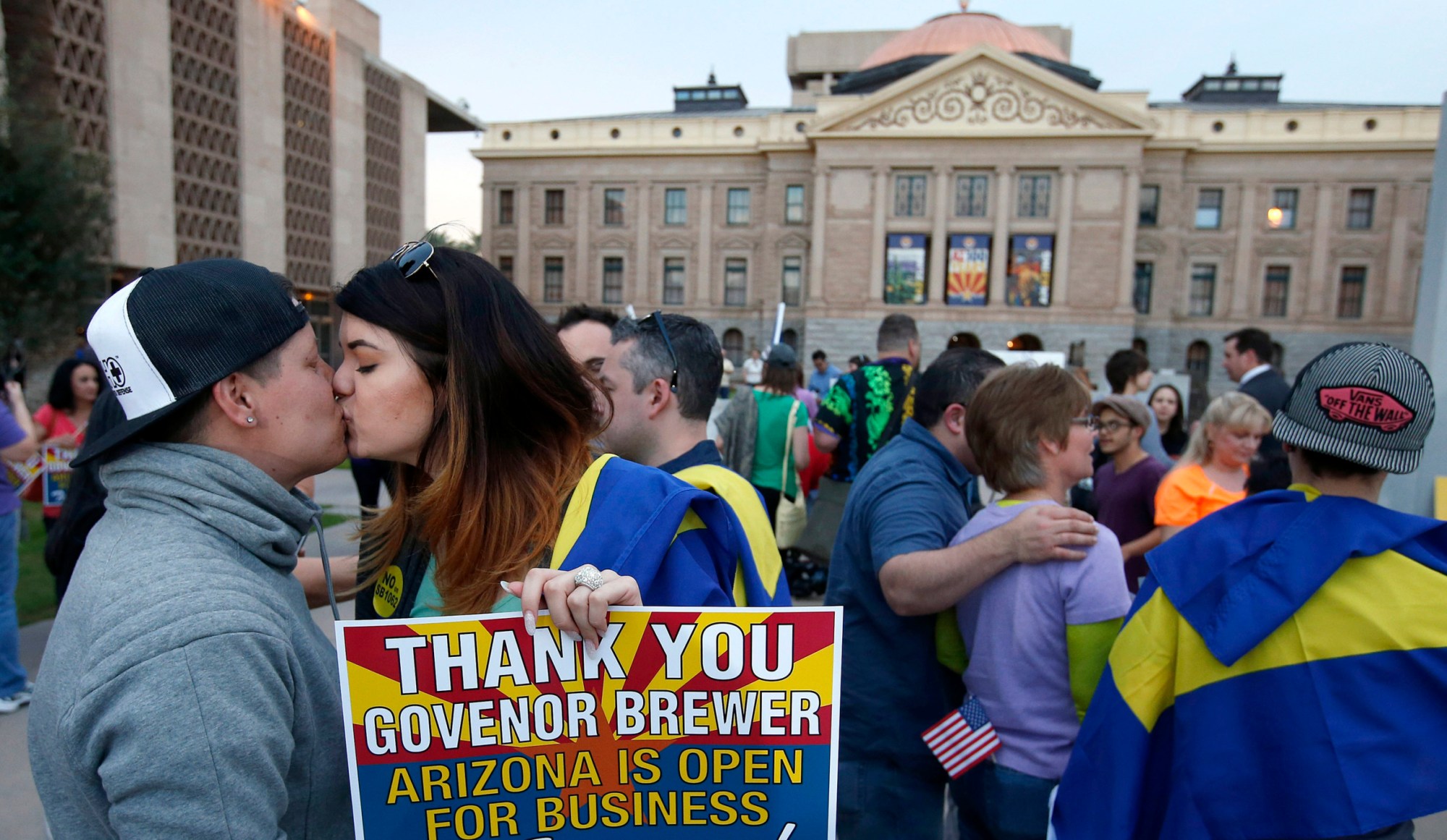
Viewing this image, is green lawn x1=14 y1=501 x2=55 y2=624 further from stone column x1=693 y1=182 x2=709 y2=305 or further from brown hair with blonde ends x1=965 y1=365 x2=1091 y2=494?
stone column x1=693 y1=182 x2=709 y2=305

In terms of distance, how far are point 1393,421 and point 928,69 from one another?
3762cm

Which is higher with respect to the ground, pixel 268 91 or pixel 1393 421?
pixel 268 91

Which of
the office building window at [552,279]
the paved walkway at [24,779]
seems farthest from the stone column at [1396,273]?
the paved walkway at [24,779]

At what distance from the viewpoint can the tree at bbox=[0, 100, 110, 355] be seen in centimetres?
1512

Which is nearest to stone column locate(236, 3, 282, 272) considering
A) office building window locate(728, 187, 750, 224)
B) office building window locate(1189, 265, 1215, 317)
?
office building window locate(728, 187, 750, 224)

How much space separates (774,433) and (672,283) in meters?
36.4

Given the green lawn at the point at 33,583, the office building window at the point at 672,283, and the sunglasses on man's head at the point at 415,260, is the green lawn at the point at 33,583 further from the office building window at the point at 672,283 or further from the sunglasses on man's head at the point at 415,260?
A: the office building window at the point at 672,283

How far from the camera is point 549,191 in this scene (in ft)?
140

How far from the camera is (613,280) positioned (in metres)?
42.7

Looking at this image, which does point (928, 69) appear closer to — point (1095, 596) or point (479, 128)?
point (479, 128)

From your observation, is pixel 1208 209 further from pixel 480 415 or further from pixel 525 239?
pixel 480 415

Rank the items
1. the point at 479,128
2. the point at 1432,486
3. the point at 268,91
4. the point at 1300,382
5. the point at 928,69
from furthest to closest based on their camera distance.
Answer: the point at 479,128 → the point at 928,69 → the point at 268,91 → the point at 1432,486 → the point at 1300,382

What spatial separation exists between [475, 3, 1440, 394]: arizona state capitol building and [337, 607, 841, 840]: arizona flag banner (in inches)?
1443

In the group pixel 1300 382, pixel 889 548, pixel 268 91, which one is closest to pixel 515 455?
pixel 889 548
